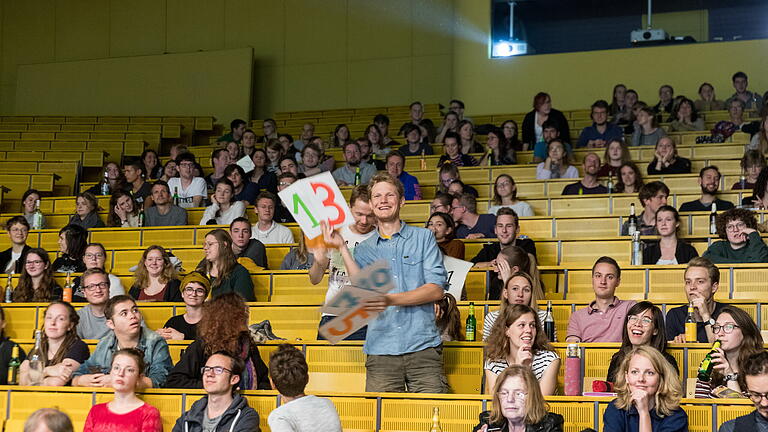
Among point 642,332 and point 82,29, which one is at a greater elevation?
point 82,29

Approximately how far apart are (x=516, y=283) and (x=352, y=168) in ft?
17.6

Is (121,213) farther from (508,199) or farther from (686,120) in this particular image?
(686,120)

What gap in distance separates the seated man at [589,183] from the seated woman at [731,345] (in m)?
4.51

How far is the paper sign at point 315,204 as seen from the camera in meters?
4.69

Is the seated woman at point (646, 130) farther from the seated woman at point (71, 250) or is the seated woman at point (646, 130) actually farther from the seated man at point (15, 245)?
the seated man at point (15, 245)

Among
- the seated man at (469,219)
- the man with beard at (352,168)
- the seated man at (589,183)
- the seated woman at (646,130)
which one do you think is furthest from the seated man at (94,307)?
the seated woman at (646,130)

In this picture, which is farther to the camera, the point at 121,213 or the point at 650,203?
the point at 121,213

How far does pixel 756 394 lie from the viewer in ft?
14.6

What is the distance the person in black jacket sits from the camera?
11742 millimetres

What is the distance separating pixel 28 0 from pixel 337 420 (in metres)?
15.5

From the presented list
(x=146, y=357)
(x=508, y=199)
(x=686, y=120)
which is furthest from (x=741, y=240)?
(x=686, y=120)

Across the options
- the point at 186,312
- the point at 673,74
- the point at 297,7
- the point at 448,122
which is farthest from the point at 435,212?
the point at 297,7

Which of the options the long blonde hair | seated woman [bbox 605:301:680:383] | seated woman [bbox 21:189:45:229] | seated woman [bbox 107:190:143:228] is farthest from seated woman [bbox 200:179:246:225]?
the long blonde hair

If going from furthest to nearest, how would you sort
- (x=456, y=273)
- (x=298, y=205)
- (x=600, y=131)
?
(x=600, y=131) → (x=456, y=273) → (x=298, y=205)
